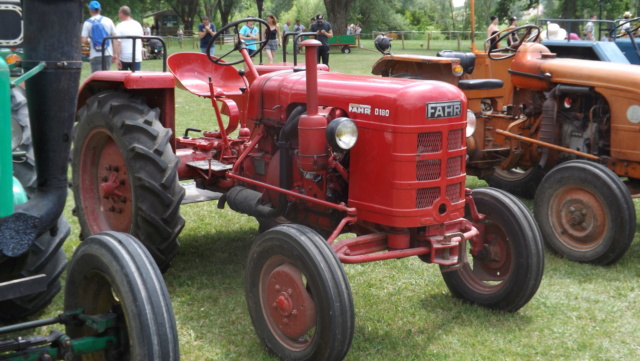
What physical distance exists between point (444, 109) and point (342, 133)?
544 mm

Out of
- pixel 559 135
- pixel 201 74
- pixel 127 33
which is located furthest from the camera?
pixel 127 33

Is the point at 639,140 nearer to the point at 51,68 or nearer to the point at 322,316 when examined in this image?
the point at 322,316

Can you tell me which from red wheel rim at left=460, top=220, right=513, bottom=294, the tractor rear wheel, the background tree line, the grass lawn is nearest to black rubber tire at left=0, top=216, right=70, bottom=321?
the tractor rear wheel

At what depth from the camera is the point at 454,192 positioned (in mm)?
3998

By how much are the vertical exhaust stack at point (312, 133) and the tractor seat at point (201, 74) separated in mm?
1807

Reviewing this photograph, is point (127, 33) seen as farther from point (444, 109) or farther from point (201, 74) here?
point (444, 109)

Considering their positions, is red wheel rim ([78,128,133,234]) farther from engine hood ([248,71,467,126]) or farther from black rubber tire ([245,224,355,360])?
black rubber tire ([245,224,355,360])

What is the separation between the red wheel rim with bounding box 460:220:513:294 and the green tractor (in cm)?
224

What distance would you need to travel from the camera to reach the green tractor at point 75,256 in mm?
2559

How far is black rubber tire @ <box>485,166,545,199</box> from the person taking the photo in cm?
718

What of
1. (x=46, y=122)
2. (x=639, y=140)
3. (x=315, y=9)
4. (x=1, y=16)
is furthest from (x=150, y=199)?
(x=315, y=9)

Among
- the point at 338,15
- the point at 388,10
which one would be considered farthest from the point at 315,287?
the point at 388,10

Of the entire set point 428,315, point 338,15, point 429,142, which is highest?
point 338,15

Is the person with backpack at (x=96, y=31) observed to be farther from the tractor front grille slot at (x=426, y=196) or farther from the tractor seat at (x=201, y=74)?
the tractor front grille slot at (x=426, y=196)
